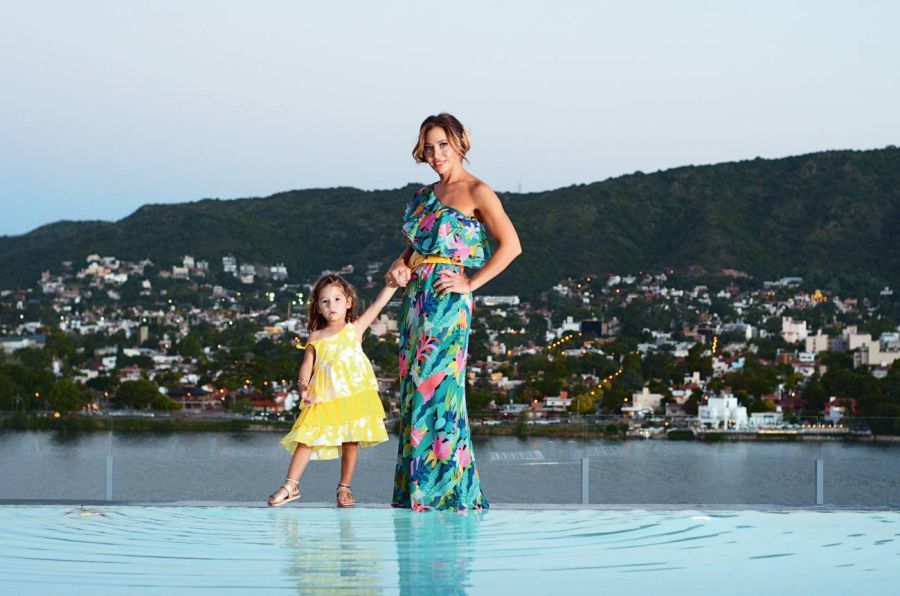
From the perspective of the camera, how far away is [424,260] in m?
3.92

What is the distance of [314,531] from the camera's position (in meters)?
3.38

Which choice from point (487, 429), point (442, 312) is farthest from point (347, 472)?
point (487, 429)

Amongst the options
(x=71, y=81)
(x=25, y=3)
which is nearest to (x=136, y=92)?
(x=71, y=81)

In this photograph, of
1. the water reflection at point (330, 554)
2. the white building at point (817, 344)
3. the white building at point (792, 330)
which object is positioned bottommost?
the water reflection at point (330, 554)

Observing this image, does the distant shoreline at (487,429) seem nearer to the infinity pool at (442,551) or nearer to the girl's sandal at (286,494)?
the girl's sandal at (286,494)

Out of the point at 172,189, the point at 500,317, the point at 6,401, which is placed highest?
the point at 172,189

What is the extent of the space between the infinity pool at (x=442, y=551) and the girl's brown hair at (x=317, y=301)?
610 millimetres

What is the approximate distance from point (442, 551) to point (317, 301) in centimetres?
136

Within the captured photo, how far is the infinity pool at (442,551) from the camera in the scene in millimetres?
2576

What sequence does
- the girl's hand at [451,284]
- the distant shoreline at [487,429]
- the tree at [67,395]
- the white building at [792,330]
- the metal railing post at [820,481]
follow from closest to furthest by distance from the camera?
1. the girl's hand at [451,284]
2. the metal railing post at [820,481]
3. the distant shoreline at [487,429]
4. the tree at [67,395]
5. the white building at [792,330]

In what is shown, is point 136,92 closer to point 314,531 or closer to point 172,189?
point 172,189

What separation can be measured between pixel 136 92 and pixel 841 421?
33.7 m

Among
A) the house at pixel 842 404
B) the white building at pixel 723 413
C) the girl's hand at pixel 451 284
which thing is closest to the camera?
the girl's hand at pixel 451 284

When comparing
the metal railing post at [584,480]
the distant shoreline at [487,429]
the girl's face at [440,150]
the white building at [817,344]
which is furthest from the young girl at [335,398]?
the white building at [817,344]
